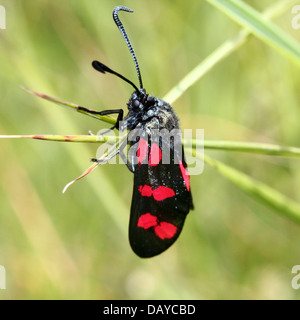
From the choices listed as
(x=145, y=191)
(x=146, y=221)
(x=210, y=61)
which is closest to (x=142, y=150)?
(x=145, y=191)

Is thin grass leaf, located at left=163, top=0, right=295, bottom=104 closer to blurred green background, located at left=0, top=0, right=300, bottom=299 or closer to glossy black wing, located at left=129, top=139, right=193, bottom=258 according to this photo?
glossy black wing, located at left=129, top=139, right=193, bottom=258

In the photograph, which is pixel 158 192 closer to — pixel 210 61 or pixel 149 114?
pixel 149 114

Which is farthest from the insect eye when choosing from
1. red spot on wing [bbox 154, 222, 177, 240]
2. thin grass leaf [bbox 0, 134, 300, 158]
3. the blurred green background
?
the blurred green background

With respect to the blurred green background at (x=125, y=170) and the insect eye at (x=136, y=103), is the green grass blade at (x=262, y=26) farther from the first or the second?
the blurred green background at (x=125, y=170)

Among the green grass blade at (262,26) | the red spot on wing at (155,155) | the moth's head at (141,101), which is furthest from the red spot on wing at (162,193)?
the green grass blade at (262,26)

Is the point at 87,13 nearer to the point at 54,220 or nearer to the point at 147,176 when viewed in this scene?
the point at 54,220
